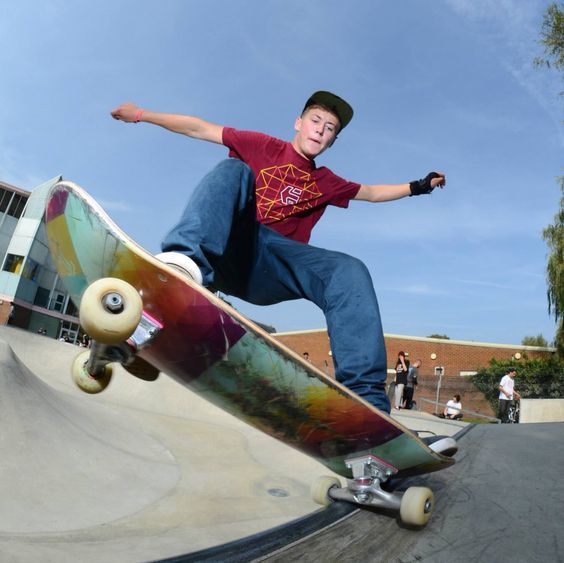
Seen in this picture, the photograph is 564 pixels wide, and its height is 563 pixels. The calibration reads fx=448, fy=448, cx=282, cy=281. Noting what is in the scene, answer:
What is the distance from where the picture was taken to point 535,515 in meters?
1.68

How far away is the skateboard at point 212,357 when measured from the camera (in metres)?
1.46

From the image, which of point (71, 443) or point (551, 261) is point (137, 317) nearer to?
point (71, 443)

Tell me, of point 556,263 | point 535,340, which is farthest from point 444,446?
point 535,340

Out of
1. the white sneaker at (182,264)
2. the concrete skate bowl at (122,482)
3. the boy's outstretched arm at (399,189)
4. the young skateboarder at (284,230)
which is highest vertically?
the boy's outstretched arm at (399,189)

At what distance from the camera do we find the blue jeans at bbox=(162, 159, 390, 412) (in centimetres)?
190

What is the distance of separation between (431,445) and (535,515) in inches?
19.8

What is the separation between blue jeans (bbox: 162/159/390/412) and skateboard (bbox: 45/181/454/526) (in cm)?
24

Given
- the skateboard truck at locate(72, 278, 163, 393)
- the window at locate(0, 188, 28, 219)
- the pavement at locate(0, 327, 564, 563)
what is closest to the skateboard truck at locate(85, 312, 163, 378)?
the skateboard truck at locate(72, 278, 163, 393)

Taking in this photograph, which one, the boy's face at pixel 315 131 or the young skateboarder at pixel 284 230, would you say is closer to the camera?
the young skateboarder at pixel 284 230

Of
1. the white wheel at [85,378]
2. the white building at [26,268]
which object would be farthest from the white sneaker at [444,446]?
the white building at [26,268]

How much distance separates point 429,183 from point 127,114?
203cm

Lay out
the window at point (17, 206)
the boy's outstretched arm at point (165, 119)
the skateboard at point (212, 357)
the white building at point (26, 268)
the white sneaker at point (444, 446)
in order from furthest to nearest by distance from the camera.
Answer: the window at point (17, 206), the white building at point (26, 268), the boy's outstretched arm at point (165, 119), the white sneaker at point (444, 446), the skateboard at point (212, 357)

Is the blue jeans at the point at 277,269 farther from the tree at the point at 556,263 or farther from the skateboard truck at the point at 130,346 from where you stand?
the tree at the point at 556,263

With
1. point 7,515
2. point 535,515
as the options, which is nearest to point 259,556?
point 535,515
